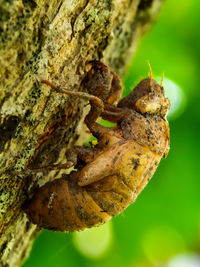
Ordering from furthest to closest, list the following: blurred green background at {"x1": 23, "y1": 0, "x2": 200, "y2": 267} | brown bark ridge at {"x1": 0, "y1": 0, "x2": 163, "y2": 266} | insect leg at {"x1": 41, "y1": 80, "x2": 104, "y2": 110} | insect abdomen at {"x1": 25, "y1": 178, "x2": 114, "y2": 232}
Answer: blurred green background at {"x1": 23, "y1": 0, "x2": 200, "y2": 267}, insect abdomen at {"x1": 25, "y1": 178, "x2": 114, "y2": 232}, insect leg at {"x1": 41, "y1": 80, "x2": 104, "y2": 110}, brown bark ridge at {"x1": 0, "y1": 0, "x2": 163, "y2": 266}

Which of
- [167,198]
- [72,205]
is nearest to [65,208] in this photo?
[72,205]

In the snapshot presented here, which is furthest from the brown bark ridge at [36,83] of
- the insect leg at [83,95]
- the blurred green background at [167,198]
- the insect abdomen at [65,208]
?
the blurred green background at [167,198]

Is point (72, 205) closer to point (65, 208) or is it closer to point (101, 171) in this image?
point (65, 208)

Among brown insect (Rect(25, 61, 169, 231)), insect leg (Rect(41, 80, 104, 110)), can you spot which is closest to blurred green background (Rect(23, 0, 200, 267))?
brown insect (Rect(25, 61, 169, 231))

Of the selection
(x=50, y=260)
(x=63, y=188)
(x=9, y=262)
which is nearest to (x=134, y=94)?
(x=63, y=188)

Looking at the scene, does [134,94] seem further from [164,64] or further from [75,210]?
[164,64]

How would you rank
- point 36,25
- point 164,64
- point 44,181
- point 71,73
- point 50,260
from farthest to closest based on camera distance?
point 164,64 → point 50,260 → point 44,181 → point 71,73 → point 36,25

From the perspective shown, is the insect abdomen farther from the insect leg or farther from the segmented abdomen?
the insect leg
